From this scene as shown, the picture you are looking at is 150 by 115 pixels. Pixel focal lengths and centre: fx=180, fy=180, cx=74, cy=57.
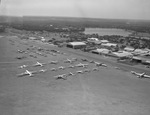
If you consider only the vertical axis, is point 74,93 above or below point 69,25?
below

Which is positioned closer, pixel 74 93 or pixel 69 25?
pixel 74 93

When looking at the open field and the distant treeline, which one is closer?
the open field

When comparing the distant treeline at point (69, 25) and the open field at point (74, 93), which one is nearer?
the open field at point (74, 93)

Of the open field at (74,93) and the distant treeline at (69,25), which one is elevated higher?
the distant treeline at (69,25)

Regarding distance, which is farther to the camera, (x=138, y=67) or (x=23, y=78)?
(x=138, y=67)

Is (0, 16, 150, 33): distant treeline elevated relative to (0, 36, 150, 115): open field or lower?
elevated

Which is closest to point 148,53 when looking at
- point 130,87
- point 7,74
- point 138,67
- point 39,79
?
point 138,67

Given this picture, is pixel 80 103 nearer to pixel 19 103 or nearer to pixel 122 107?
pixel 122 107

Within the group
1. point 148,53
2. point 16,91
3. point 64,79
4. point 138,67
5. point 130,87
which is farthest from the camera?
point 148,53

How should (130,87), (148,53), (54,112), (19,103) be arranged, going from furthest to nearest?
(148,53)
(130,87)
(19,103)
(54,112)
